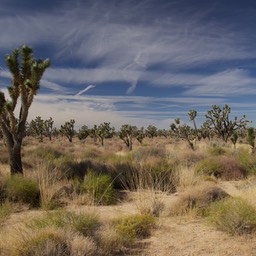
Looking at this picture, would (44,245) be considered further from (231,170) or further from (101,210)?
(231,170)

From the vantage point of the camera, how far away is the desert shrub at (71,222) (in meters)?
5.86

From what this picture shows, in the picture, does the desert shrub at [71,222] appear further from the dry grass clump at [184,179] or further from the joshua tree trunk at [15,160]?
the joshua tree trunk at [15,160]

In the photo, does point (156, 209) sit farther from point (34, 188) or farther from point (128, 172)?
point (128, 172)

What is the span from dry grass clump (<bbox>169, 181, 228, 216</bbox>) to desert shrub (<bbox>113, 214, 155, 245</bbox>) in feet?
Result: 4.10

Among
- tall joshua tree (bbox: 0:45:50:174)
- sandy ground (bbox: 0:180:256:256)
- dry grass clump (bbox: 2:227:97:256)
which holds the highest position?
tall joshua tree (bbox: 0:45:50:174)

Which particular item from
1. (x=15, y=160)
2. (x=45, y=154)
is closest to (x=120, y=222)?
(x=15, y=160)

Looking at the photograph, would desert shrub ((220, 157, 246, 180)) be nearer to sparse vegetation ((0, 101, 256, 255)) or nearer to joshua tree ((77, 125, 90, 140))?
sparse vegetation ((0, 101, 256, 255))

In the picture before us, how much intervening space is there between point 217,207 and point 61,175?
19.2 ft

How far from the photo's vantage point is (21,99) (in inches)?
476

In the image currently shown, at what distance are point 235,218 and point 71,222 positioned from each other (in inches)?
120

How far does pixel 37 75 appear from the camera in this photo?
11.5m

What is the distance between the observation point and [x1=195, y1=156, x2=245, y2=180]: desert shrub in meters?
13.8

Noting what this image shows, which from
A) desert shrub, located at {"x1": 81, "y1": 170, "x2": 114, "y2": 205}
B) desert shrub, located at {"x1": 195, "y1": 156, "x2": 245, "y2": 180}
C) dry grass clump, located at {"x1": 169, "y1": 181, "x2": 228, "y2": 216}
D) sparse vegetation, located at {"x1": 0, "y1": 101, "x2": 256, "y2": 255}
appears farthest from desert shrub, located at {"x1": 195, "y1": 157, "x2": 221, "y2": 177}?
desert shrub, located at {"x1": 81, "y1": 170, "x2": 114, "y2": 205}

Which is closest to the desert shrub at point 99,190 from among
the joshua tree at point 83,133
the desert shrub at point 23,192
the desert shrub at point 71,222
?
the desert shrub at point 23,192
